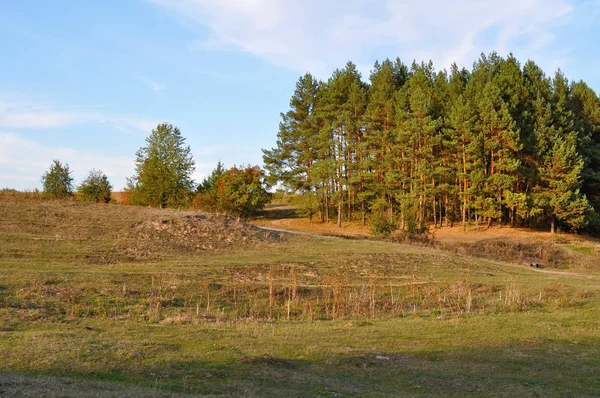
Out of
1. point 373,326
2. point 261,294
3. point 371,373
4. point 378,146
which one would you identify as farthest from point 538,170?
point 371,373

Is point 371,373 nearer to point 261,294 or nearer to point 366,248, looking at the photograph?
point 261,294

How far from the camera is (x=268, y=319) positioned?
17.6 meters

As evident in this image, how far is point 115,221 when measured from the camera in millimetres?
38375

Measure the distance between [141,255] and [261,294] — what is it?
1193 centimetres

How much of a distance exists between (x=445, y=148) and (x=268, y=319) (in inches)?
1772

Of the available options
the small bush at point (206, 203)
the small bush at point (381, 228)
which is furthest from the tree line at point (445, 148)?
the small bush at point (206, 203)

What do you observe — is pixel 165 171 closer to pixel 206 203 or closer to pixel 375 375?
pixel 206 203

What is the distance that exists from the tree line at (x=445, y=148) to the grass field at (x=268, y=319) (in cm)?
1647

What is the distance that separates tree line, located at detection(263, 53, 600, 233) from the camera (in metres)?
51.0

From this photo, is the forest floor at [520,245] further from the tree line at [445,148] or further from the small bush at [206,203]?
the small bush at [206,203]

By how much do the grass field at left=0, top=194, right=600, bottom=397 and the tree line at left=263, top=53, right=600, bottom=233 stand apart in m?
16.5

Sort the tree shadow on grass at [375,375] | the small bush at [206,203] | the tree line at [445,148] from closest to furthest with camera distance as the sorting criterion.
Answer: the tree shadow on grass at [375,375], the tree line at [445,148], the small bush at [206,203]

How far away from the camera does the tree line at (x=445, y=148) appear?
167 feet

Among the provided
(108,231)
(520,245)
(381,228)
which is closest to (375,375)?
(108,231)
